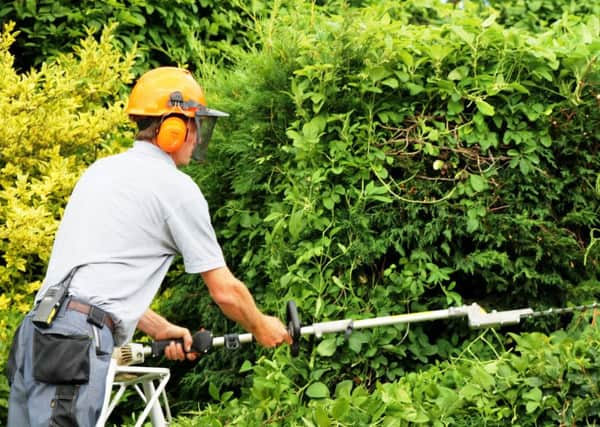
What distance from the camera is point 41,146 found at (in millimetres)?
6094

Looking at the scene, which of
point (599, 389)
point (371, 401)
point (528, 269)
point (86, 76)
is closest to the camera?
point (599, 389)

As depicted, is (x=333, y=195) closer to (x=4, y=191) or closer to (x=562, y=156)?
(x=562, y=156)

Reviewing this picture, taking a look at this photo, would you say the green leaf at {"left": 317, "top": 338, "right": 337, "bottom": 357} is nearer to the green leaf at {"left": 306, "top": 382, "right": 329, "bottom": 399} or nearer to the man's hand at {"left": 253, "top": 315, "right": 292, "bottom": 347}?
the green leaf at {"left": 306, "top": 382, "right": 329, "bottom": 399}

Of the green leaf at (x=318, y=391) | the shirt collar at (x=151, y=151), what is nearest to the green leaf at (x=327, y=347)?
the green leaf at (x=318, y=391)

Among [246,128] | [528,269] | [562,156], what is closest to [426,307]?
[528,269]

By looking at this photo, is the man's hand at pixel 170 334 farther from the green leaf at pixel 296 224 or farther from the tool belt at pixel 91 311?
the green leaf at pixel 296 224

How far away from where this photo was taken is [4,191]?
5.75 m

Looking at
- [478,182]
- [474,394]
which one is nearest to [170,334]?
[474,394]

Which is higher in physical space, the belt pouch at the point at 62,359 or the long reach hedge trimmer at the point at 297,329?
the belt pouch at the point at 62,359

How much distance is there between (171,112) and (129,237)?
57 centimetres

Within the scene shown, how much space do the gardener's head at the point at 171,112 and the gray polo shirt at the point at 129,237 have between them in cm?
21

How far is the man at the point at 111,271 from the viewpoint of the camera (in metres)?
3.79

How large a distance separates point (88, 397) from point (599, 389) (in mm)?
2044

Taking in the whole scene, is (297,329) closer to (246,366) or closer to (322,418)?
(322,418)
